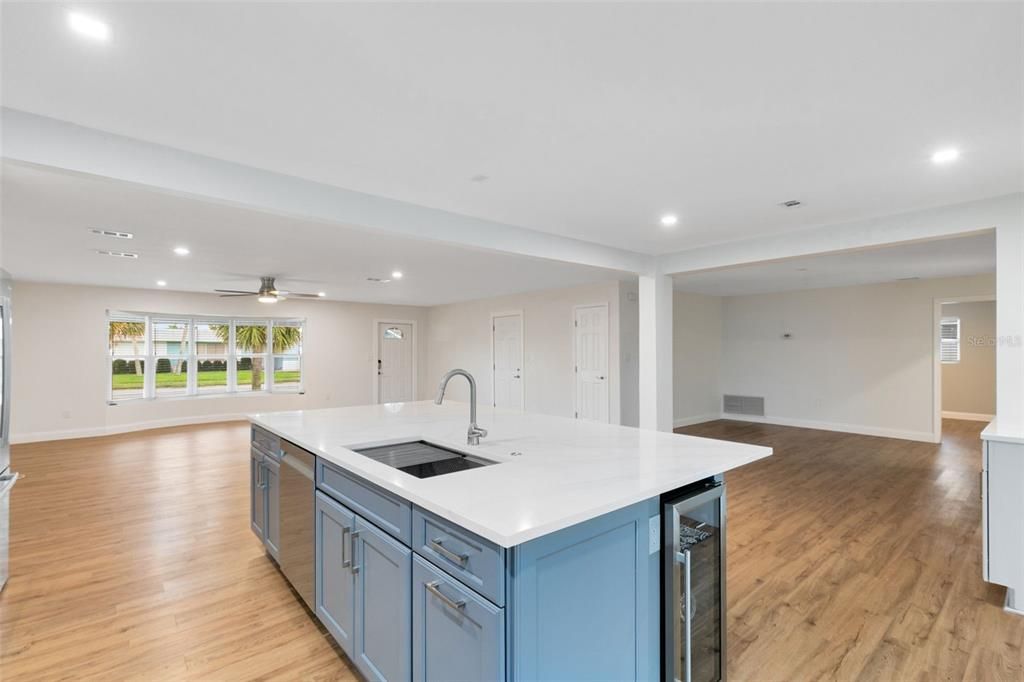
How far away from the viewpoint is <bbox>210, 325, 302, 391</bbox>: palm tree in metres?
8.92

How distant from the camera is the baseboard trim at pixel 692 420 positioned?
812 centimetres

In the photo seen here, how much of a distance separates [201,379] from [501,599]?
915 centimetres

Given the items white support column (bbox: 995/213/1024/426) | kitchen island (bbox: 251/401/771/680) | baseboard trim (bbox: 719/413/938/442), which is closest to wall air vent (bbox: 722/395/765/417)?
baseboard trim (bbox: 719/413/938/442)

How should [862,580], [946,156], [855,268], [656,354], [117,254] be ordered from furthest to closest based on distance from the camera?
[855,268], [656,354], [117,254], [862,580], [946,156]

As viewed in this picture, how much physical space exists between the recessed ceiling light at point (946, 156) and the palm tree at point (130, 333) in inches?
393

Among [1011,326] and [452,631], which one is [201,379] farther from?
[1011,326]

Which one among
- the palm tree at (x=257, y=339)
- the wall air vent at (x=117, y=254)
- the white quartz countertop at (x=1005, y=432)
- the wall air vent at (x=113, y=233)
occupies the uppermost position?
the wall air vent at (x=113, y=233)

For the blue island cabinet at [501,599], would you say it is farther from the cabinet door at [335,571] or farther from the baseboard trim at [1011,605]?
the baseboard trim at [1011,605]

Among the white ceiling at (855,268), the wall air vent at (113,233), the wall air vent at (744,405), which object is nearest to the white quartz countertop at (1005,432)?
the white ceiling at (855,268)

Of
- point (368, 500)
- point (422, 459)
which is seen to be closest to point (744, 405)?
point (422, 459)

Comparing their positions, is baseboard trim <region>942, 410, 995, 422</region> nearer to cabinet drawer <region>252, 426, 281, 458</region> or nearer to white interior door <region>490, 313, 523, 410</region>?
white interior door <region>490, 313, 523, 410</region>

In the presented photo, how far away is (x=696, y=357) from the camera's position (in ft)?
28.1

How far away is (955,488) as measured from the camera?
461cm

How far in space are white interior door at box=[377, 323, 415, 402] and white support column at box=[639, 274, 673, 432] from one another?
637cm
